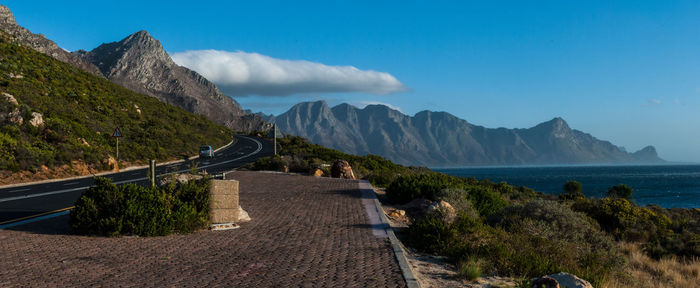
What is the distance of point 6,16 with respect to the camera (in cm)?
9975

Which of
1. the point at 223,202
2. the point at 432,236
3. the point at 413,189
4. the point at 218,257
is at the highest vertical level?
the point at 223,202

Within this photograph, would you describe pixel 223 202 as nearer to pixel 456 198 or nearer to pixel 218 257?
pixel 218 257

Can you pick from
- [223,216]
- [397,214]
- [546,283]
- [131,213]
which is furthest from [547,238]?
[131,213]

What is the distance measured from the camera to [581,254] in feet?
31.8

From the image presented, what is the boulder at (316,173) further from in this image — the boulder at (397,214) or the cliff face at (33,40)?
the cliff face at (33,40)

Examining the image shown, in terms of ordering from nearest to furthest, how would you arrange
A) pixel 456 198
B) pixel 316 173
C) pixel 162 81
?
pixel 456 198 → pixel 316 173 → pixel 162 81

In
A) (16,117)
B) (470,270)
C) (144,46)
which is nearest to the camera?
(470,270)

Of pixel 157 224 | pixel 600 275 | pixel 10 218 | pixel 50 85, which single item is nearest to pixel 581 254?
pixel 600 275

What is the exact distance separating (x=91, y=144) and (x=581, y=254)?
34.2m

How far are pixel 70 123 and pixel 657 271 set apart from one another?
130 feet

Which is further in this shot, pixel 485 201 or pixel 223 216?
pixel 485 201

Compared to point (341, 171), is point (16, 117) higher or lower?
higher

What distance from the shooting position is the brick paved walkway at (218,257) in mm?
6039

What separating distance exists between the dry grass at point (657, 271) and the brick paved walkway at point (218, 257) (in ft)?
18.6
